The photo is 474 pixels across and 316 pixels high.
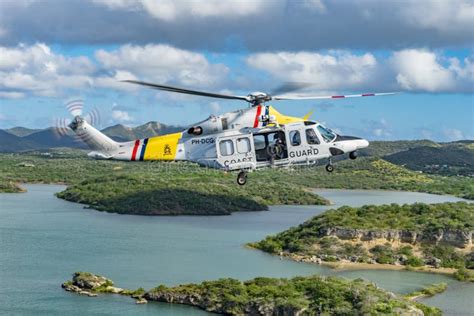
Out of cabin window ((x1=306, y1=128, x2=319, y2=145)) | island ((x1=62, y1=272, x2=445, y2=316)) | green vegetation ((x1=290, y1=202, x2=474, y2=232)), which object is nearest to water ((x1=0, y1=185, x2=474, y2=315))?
island ((x1=62, y1=272, x2=445, y2=316))

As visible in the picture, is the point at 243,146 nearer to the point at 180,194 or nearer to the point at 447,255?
the point at 447,255

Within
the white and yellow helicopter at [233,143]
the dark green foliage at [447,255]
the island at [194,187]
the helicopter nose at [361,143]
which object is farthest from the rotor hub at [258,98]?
the island at [194,187]

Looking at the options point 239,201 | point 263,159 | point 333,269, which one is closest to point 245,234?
point 333,269

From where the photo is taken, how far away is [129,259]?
75.4 m

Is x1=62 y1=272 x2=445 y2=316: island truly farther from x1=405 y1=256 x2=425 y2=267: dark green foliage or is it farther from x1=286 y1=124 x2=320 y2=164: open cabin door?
x1=286 y1=124 x2=320 y2=164: open cabin door

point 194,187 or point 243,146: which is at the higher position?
point 243,146

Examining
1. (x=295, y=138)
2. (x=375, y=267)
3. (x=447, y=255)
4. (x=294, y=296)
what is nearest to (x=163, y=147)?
(x=295, y=138)

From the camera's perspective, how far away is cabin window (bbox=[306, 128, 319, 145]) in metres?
30.2

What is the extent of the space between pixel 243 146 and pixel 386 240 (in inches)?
2174

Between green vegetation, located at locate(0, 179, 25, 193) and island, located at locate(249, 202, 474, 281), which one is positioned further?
green vegetation, located at locate(0, 179, 25, 193)

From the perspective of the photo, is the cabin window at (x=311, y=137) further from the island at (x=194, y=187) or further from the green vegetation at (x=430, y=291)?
the island at (x=194, y=187)

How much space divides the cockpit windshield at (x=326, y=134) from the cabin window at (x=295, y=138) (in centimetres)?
107

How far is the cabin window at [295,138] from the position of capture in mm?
30000

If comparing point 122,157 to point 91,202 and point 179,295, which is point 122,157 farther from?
point 91,202
